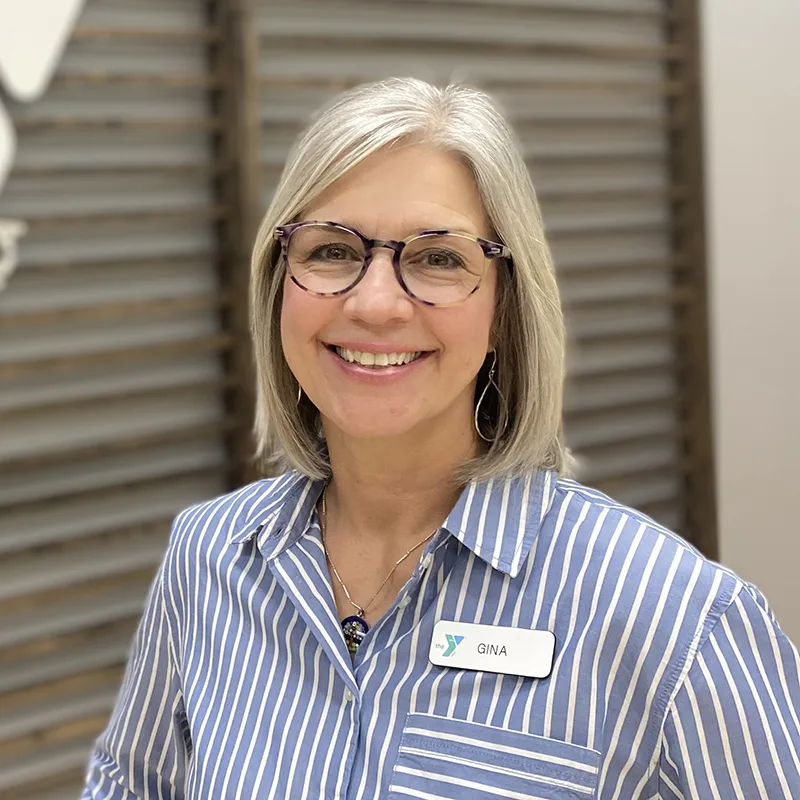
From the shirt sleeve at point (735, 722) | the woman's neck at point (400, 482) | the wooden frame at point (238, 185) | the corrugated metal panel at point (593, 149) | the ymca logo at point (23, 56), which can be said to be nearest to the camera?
the shirt sleeve at point (735, 722)

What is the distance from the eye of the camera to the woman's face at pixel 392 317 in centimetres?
104

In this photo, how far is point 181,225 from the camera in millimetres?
2396

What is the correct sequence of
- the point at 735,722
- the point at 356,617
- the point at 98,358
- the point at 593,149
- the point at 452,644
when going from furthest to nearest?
the point at 593,149 → the point at 98,358 → the point at 356,617 → the point at 452,644 → the point at 735,722

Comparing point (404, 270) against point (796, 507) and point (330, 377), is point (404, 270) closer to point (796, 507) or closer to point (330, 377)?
point (330, 377)

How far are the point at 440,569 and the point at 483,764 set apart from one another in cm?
20

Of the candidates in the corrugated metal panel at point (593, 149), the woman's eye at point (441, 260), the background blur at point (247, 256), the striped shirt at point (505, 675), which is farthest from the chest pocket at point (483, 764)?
the corrugated metal panel at point (593, 149)

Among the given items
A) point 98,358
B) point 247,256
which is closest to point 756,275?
point 247,256

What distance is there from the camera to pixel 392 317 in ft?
3.43

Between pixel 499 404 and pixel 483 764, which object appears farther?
pixel 499 404

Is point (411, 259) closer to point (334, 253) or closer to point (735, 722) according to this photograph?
point (334, 253)

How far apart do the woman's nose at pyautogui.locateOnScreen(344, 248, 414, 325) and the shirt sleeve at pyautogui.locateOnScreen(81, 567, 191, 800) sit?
508 mm

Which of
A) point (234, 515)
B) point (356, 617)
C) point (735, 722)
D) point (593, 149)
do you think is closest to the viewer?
point (735, 722)

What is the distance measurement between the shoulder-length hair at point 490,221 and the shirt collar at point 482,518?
0.10ft

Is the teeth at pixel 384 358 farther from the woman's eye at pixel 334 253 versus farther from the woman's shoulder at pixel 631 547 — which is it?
the woman's shoulder at pixel 631 547
